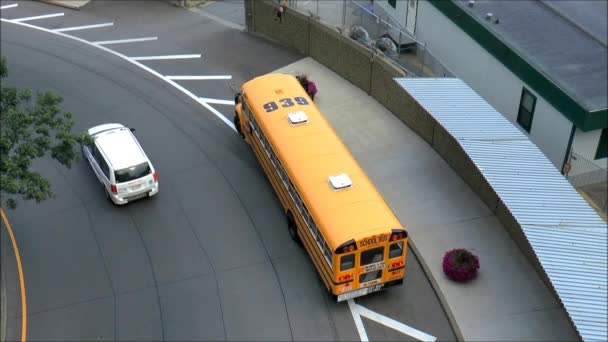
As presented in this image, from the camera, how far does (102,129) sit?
2555cm

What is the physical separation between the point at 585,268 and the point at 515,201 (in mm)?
2915

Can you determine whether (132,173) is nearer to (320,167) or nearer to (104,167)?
(104,167)

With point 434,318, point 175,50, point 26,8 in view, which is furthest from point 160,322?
point 26,8

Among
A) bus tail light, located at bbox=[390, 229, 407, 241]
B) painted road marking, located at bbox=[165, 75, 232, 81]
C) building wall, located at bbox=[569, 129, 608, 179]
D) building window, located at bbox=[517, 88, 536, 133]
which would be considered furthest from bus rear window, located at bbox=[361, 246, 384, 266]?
painted road marking, located at bbox=[165, 75, 232, 81]

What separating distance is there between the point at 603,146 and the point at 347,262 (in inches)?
477

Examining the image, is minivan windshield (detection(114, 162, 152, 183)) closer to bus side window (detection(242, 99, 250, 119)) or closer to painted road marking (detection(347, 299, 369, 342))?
bus side window (detection(242, 99, 250, 119))

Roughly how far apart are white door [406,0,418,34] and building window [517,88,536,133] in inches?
381

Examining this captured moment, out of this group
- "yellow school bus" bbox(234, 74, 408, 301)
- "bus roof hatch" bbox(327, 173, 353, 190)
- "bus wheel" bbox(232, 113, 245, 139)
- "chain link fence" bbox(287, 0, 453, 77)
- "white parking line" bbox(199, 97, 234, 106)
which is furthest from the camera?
"chain link fence" bbox(287, 0, 453, 77)

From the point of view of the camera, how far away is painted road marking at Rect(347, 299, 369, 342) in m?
19.2

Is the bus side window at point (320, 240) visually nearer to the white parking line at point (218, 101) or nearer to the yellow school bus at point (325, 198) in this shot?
the yellow school bus at point (325, 198)

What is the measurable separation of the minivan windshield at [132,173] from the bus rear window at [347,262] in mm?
8577

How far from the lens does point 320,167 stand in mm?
20984

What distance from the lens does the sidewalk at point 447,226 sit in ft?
63.9

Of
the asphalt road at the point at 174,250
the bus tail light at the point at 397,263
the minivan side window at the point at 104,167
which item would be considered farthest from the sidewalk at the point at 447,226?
the minivan side window at the point at 104,167
